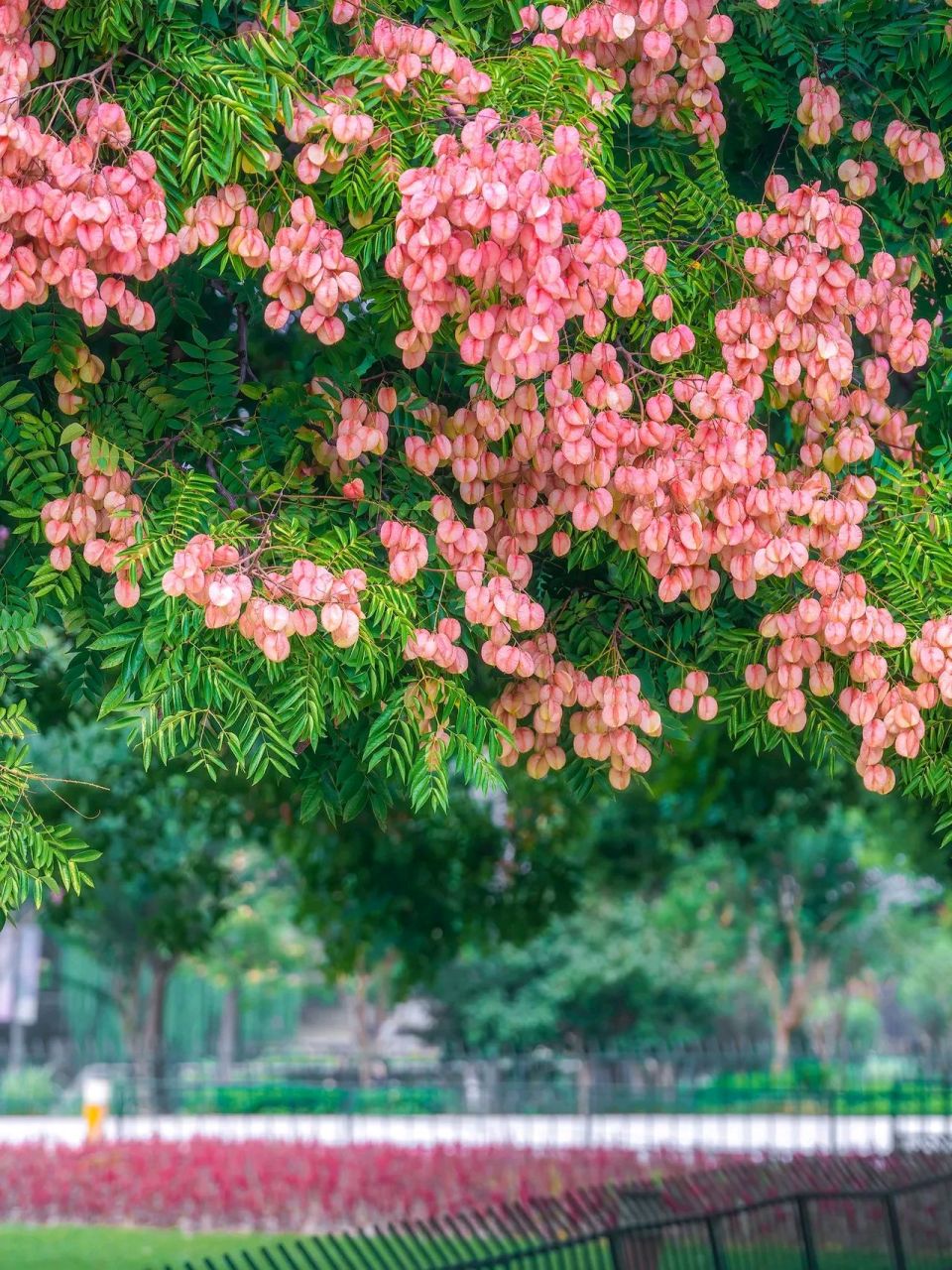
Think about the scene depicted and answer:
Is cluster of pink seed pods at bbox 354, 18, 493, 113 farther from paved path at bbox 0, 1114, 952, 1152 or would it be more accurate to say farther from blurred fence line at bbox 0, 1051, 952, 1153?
paved path at bbox 0, 1114, 952, 1152

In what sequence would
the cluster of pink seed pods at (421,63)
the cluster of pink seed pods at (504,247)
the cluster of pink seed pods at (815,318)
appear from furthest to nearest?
the cluster of pink seed pods at (815,318) < the cluster of pink seed pods at (421,63) < the cluster of pink seed pods at (504,247)

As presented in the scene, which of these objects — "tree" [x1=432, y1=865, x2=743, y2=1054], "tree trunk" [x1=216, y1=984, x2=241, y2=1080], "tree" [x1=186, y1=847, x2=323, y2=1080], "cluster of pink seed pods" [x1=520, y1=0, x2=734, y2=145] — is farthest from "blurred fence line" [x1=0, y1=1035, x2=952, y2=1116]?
"cluster of pink seed pods" [x1=520, y1=0, x2=734, y2=145]

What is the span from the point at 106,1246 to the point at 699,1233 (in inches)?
307

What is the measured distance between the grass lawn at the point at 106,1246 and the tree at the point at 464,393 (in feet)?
29.6

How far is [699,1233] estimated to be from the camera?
8016mm

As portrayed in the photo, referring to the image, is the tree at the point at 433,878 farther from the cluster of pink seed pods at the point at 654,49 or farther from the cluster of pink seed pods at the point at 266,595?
the cluster of pink seed pods at the point at 266,595

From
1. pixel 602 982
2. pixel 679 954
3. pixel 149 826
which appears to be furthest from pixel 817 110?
pixel 679 954

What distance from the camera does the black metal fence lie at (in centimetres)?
687

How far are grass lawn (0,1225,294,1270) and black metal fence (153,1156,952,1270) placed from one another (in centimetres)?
211

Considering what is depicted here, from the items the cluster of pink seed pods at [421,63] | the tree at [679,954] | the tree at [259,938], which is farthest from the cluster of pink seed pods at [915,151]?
the tree at [259,938]

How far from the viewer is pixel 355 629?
14.4 ft

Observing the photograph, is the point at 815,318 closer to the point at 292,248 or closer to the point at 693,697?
the point at 693,697

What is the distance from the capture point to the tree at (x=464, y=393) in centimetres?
440

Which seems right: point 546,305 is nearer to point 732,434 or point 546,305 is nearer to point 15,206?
point 732,434
